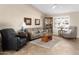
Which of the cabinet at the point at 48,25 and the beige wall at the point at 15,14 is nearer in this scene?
the beige wall at the point at 15,14

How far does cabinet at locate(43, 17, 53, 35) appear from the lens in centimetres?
186

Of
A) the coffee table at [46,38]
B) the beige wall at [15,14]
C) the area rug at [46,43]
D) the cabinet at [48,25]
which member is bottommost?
the area rug at [46,43]

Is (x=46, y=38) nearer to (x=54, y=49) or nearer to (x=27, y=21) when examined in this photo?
(x=54, y=49)

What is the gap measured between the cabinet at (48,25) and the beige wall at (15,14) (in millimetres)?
84

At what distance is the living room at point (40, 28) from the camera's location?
5.83 feet

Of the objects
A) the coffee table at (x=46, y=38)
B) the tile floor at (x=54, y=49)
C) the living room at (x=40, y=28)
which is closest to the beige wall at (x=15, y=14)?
the living room at (x=40, y=28)

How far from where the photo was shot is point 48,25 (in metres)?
1.86

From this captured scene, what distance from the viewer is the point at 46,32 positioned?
186 cm

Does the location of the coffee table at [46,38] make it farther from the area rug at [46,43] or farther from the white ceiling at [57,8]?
the white ceiling at [57,8]

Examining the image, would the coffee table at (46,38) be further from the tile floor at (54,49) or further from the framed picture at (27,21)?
the framed picture at (27,21)

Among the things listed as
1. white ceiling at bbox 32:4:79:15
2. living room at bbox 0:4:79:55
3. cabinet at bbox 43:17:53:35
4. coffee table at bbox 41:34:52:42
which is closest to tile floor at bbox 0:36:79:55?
living room at bbox 0:4:79:55

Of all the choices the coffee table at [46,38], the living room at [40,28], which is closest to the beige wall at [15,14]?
the living room at [40,28]

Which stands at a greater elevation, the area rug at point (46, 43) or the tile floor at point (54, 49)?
the area rug at point (46, 43)

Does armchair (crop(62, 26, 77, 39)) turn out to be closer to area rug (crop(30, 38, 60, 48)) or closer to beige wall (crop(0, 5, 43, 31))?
area rug (crop(30, 38, 60, 48))
